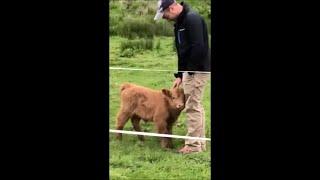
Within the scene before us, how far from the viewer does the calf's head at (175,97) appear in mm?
2715

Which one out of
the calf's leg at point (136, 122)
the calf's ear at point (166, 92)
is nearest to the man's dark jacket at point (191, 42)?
the calf's ear at point (166, 92)

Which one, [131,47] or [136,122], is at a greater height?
[131,47]

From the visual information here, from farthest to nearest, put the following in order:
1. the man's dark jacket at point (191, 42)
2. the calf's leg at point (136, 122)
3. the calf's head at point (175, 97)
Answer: the calf's leg at point (136, 122), the calf's head at point (175, 97), the man's dark jacket at point (191, 42)

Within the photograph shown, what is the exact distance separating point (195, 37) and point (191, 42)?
0.03 metres

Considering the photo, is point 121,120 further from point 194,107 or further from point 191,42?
point 191,42

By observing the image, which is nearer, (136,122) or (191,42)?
(191,42)

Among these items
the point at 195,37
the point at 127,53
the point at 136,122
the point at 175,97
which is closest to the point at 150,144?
the point at 136,122

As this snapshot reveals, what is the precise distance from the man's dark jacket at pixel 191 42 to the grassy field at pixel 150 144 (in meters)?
0.06

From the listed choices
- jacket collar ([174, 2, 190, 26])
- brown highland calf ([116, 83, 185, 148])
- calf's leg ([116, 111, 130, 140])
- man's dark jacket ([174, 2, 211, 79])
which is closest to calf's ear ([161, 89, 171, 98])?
brown highland calf ([116, 83, 185, 148])

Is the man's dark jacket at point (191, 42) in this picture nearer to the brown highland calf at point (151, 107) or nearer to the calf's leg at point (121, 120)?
the brown highland calf at point (151, 107)

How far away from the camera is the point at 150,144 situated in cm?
279
